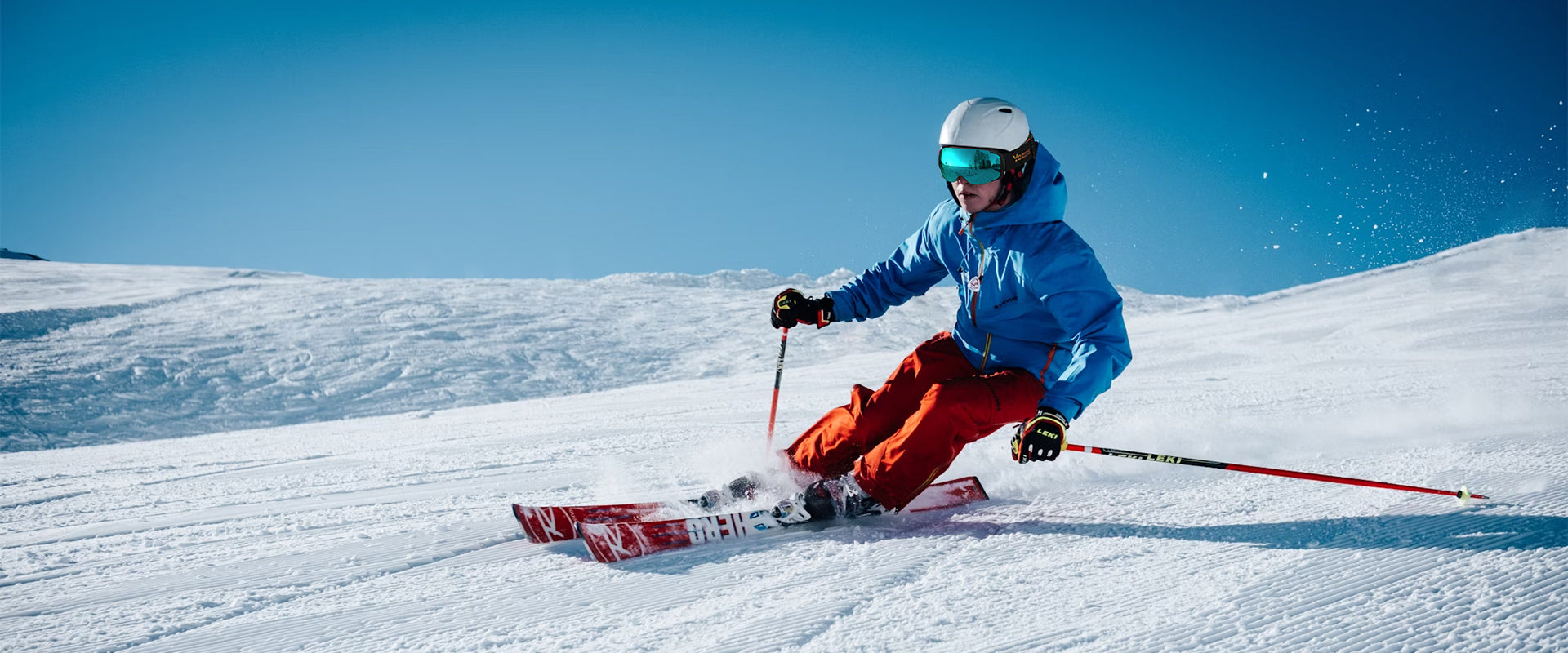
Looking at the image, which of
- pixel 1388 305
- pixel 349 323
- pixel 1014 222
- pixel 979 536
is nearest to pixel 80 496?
pixel 979 536

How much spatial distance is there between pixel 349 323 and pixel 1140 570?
16.9 metres

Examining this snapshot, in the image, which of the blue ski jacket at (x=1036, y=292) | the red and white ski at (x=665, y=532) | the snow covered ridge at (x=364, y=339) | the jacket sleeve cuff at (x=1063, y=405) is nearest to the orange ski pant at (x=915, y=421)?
the blue ski jacket at (x=1036, y=292)

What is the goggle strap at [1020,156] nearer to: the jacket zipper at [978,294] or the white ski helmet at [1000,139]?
the white ski helmet at [1000,139]

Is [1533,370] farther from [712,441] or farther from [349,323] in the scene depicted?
[349,323]

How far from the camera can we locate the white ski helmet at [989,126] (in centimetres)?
292

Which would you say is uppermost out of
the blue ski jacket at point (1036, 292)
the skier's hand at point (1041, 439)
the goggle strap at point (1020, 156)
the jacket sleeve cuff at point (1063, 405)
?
the goggle strap at point (1020, 156)

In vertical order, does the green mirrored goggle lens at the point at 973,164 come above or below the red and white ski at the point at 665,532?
above

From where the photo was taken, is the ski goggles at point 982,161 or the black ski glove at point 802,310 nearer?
the ski goggles at point 982,161

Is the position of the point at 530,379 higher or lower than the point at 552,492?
higher

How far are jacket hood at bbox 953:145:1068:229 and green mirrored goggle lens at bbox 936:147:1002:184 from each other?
0.13 metres

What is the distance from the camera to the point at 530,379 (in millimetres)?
14055

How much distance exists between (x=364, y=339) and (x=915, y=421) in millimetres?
14948

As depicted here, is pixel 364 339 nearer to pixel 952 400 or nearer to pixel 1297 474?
pixel 952 400

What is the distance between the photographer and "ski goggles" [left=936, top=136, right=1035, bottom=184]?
9.60ft
